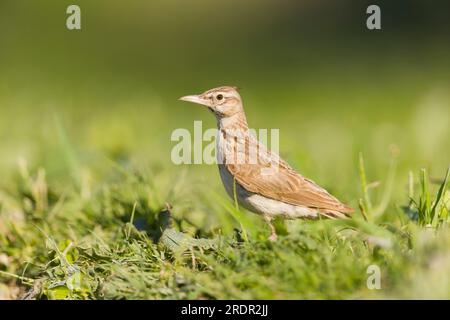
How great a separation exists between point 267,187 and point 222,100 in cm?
79

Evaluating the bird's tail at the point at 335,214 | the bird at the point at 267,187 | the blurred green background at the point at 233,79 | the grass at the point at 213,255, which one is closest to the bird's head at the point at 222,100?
the bird at the point at 267,187

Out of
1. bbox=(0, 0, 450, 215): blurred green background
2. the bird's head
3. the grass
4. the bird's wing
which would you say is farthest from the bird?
bbox=(0, 0, 450, 215): blurred green background

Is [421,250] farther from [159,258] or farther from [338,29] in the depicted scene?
[338,29]

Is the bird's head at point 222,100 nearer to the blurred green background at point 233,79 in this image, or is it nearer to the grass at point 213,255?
the grass at point 213,255

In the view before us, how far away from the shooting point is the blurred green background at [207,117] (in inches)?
176

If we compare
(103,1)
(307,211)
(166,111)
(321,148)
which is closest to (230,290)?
(307,211)

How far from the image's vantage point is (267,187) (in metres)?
5.49

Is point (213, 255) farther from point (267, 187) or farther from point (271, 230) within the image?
point (267, 187)

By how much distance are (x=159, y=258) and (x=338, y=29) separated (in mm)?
11493

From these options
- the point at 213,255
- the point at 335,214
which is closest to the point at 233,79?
the point at 335,214

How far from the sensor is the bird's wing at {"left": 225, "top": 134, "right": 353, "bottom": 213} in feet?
17.8

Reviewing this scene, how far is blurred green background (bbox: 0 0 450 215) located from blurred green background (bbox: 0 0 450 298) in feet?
0.12

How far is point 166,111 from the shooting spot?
39.0 feet

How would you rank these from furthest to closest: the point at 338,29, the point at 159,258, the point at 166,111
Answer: the point at 338,29 → the point at 166,111 → the point at 159,258
